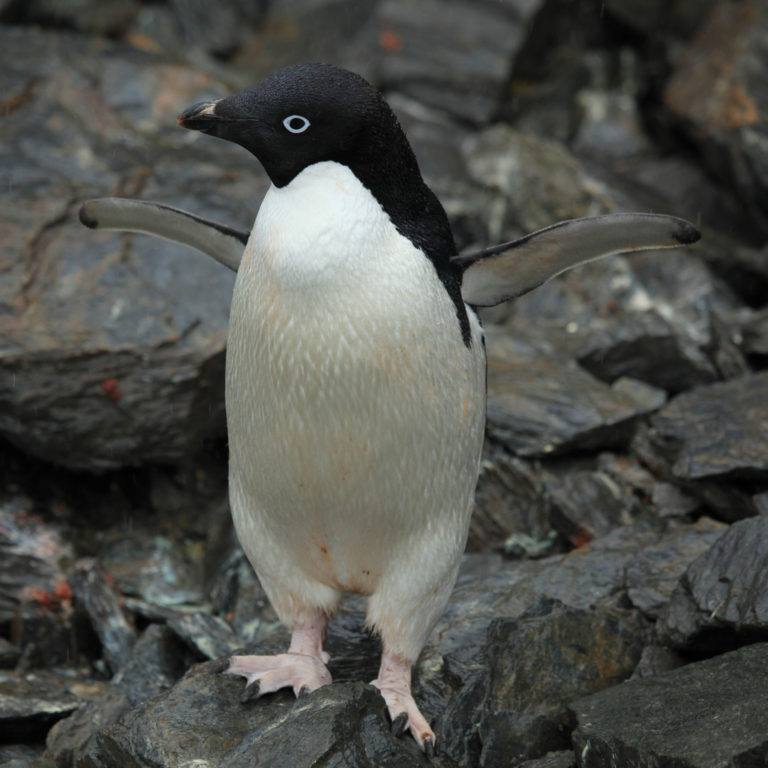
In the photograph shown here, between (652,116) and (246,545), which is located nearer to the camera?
(246,545)

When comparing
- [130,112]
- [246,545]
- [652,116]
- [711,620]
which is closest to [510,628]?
[711,620]

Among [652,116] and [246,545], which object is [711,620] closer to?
[246,545]

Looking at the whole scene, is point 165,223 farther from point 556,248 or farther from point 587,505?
point 587,505

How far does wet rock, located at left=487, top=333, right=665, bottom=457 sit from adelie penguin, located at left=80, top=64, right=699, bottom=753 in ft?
5.67

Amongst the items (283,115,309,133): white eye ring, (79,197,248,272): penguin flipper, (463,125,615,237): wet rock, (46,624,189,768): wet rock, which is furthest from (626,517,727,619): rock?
(463,125,615,237): wet rock

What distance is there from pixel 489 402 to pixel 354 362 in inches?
90.8

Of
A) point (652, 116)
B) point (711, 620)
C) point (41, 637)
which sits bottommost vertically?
point (41, 637)

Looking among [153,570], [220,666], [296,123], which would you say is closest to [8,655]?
[153,570]

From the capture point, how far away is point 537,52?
867cm

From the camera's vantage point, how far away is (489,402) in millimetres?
5387

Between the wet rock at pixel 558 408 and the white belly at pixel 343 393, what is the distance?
1.77 meters

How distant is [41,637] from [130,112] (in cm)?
329

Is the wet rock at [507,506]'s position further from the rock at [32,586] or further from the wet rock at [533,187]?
the wet rock at [533,187]

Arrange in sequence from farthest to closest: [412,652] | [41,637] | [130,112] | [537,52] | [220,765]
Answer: [537,52] → [130,112] → [41,637] → [412,652] → [220,765]
